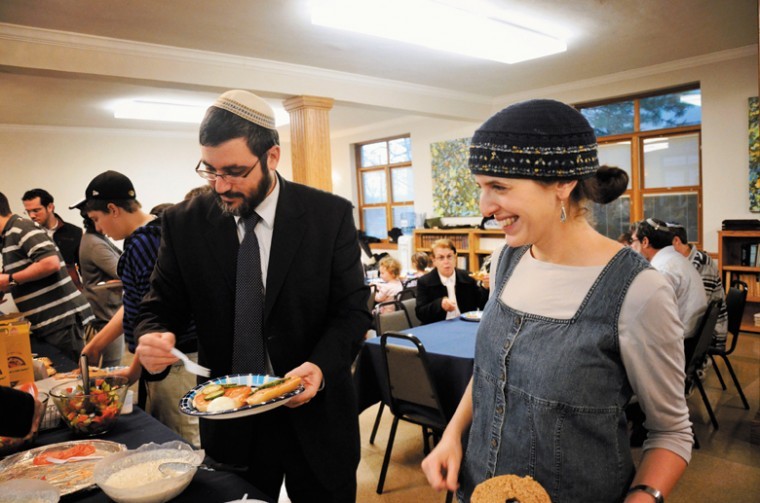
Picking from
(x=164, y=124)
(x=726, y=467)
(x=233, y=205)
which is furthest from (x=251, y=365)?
(x=164, y=124)

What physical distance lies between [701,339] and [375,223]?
871 centimetres

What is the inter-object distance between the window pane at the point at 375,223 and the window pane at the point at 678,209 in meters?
5.39

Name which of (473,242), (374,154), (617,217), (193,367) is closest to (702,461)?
(193,367)

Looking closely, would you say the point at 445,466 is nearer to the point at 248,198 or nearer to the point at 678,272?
the point at 248,198

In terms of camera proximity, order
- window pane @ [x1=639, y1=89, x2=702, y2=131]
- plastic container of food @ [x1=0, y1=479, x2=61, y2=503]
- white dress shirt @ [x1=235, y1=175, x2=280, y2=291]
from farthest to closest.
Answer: window pane @ [x1=639, y1=89, x2=702, y2=131] < white dress shirt @ [x1=235, y1=175, x2=280, y2=291] < plastic container of food @ [x1=0, y1=479, x2=61, y2=503]

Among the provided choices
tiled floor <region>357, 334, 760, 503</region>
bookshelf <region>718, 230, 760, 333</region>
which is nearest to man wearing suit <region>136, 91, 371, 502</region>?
tiled floor <region>357, 334, 760, 503</region>

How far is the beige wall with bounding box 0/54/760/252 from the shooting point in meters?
6.55

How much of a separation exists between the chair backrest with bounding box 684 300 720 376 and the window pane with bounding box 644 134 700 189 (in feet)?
14.1

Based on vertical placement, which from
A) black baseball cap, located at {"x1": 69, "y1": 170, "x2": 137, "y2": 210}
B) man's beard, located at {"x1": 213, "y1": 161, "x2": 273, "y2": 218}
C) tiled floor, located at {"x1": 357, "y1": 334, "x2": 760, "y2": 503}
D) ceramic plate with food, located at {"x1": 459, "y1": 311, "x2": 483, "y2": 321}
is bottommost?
tiled floor, located at {"x1": 357, "y1": 334, "x2": 760, "y2": 503}

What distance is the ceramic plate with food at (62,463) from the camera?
1.30 meters

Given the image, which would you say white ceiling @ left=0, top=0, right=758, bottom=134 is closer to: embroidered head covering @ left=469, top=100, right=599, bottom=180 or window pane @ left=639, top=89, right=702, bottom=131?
window pane @ left=639, top=89, right=702, bottom=131

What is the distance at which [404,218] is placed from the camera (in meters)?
10.8

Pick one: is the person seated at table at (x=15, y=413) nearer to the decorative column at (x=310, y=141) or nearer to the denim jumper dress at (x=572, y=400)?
the denim jumper dress at (x=572, y=400)

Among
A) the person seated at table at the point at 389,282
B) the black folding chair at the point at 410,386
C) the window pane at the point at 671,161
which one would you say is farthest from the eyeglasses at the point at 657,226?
the window pane at the point at 671,161
